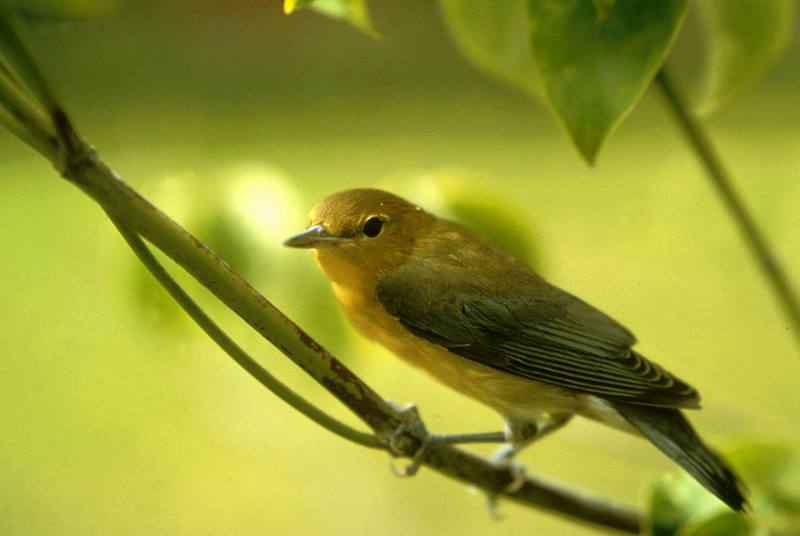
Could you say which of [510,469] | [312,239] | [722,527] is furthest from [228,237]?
[722,527]

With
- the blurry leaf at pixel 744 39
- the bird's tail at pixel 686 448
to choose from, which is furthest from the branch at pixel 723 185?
the bird's tail at pixel 686 448

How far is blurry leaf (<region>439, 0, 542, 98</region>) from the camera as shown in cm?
66

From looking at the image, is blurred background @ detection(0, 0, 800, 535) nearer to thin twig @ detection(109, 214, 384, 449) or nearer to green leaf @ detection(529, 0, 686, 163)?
thin twig @ detection(109, 214, 384, 449)

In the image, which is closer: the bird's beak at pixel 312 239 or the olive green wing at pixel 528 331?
the bird's beak at pixel 312 239

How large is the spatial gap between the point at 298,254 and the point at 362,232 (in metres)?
0.05

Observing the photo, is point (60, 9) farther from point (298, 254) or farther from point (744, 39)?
point (744, 39)

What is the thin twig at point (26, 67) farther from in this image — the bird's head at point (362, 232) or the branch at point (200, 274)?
the bird's head at point (362, 232)

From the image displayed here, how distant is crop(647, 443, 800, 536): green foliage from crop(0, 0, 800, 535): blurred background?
0.02 metres

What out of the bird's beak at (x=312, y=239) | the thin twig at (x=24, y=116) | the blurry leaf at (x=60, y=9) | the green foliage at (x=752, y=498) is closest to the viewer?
the thin twig at (x=24, y=116)

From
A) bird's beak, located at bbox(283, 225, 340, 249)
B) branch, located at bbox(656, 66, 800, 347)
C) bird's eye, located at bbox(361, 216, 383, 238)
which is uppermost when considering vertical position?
branch, located at bbox(656, 66, 800, 347)

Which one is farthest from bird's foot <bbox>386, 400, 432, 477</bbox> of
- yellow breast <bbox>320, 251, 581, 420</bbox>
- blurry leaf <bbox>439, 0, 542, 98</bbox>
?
blurry leaf <bbox>439, 0, 542, 98</bbox>

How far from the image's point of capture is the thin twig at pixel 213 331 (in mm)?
471

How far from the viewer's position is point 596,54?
1.72ft

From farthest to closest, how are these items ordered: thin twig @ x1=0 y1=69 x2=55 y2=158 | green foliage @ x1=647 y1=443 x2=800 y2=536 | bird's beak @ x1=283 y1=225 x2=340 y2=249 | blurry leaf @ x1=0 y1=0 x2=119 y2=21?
green foliage @ x1=647 y1=443 x2=800 y2=536 < bird's beak @ x1=283 y1=225 x2=340 y2=249 < blurry leaf @ x1=0 y1=0 x2=119 y2=21 < thin twig @ x1=0 y1=69 x2=55 y2=158
